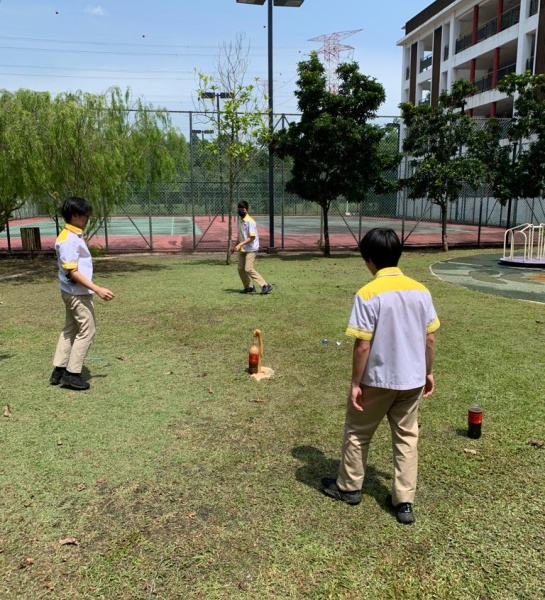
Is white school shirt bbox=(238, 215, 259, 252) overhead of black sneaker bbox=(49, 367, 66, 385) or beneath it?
overhead

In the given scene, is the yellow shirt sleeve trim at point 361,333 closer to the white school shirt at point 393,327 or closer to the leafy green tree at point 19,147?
the white school shirt at point 393,327

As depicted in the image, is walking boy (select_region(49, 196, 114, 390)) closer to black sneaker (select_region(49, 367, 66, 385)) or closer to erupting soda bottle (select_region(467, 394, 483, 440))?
black sneaker (select_region(49, 367, 66, 385))

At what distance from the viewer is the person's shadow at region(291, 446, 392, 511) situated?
3301mm

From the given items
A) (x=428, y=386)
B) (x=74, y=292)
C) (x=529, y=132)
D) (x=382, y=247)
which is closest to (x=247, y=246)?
(x=74, y=292)

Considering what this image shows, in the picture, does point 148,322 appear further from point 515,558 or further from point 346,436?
point 515,558

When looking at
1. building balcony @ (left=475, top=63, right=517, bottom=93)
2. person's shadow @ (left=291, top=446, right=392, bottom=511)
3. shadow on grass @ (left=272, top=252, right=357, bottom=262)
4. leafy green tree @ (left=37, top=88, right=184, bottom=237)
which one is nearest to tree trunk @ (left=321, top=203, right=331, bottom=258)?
shadow on grass @ (left=272, top=252, right=357, bottom=262)

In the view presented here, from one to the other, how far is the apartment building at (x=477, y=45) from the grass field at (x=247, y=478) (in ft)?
98.5

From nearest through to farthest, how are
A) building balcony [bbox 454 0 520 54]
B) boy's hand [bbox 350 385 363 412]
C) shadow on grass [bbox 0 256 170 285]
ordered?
boy's hand [bbox 350 385 363 412] → shadow on grass [bbox 0 256 170 285] → building balcony [bbox 454 0 520 54]

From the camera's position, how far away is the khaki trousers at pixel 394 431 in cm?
292

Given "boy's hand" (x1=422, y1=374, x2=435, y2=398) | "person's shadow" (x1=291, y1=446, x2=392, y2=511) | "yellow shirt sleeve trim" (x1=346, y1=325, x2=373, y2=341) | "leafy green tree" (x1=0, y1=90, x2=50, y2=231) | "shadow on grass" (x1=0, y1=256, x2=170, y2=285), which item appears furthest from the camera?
"shadow on grass" (x1=0, y1=256, x2=170, y2=285)

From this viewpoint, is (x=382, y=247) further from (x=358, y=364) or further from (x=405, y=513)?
(x=405, y=513)

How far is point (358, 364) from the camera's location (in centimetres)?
280

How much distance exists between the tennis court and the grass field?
9.79 m

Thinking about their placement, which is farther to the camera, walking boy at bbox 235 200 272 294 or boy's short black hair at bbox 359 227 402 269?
walking boy at bbox 235 200 272 294
